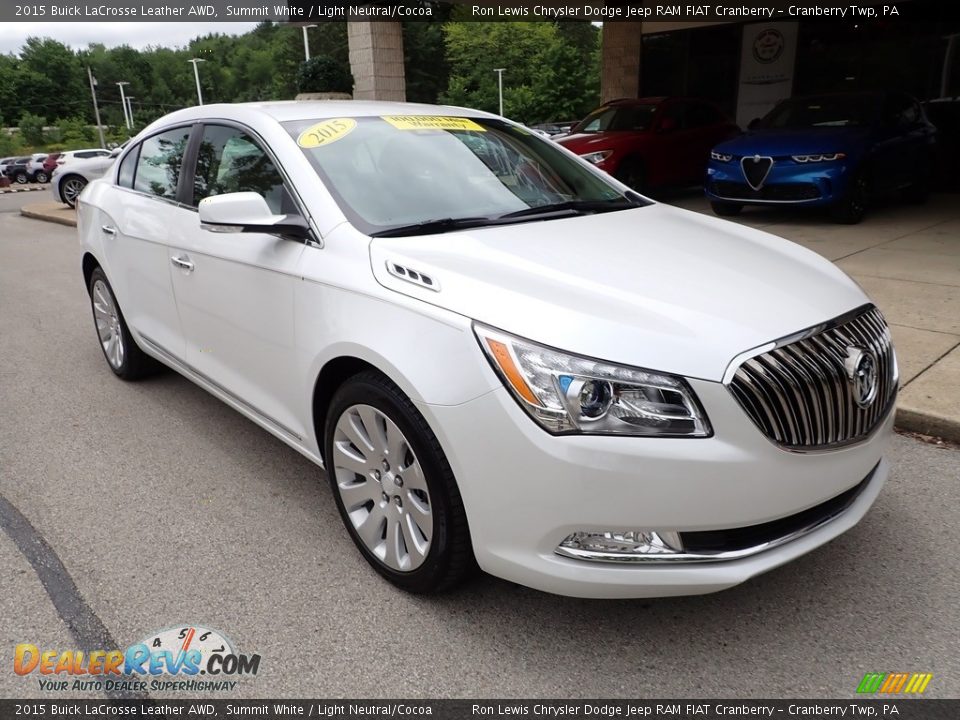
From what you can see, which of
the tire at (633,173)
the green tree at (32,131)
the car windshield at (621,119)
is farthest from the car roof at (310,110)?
the green tree at (32,131)

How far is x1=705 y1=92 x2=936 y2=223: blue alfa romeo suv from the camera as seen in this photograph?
8.88 meters

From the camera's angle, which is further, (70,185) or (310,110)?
(70,185)

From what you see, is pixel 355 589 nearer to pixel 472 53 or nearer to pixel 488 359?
pixel 488 359

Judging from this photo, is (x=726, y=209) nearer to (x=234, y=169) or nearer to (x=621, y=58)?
(x=621, y=58)

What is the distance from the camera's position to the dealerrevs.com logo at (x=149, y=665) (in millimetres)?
2344

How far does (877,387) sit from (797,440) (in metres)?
0.49

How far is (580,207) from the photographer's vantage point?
3377 mm

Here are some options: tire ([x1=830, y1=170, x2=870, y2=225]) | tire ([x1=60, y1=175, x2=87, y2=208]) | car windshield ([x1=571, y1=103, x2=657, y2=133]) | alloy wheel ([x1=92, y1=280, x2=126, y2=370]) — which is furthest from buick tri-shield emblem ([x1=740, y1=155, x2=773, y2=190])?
tire ([x1=60, y1=175, x2=87, y2=208])

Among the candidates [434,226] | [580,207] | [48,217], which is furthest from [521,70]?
[434,226]

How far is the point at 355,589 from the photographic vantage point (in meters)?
2.78

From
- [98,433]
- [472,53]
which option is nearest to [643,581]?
[98,433]

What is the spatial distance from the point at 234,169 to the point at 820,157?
24.4 ft

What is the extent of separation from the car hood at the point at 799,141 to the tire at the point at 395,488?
25.8 feet

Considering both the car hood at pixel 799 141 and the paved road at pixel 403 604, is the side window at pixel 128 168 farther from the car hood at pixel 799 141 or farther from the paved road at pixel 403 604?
the car hood at pixel 799 141
